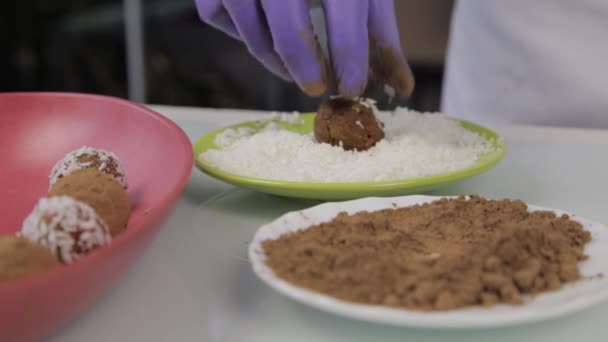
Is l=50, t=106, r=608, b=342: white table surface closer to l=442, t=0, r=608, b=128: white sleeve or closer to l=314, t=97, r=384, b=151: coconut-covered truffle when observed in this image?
l=314, t=97, r=384, b=151: coconut-covered truffle

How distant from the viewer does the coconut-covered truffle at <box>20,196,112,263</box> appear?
48 centimetres

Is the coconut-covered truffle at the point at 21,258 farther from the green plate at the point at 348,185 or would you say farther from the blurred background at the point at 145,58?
the blurred background at the point at 145,58

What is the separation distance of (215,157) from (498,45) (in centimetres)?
66

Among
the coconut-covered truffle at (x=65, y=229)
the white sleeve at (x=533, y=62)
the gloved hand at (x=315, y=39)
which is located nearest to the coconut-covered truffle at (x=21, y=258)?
the coconut-covered truffle at (x=65, y=229)

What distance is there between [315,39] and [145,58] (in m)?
1.95

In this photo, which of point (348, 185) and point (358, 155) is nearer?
point (348, 185)

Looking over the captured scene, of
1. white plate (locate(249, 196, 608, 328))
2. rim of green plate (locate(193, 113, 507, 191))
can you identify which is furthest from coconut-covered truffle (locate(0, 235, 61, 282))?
rim of green plate (locate(193, 113, 507, 191))

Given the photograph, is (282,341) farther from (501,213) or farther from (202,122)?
(202,122)

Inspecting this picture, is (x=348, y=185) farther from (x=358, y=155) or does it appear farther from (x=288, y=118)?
(x=288, y=118)

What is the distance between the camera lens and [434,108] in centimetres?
266

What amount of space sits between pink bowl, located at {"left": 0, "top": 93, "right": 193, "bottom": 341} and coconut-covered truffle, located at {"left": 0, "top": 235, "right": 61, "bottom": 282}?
0.04 metres

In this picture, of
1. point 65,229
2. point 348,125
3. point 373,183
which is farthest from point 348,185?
point 65,229

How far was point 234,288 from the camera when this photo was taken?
0.57 meters

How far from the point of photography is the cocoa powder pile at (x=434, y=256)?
1.53 feet
